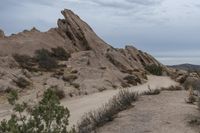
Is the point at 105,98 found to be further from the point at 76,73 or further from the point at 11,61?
the point at 11,61

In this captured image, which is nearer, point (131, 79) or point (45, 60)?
point (45, 60)

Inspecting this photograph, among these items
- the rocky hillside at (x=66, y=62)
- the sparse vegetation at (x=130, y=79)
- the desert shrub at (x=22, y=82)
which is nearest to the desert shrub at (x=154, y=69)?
the rocky hillside at (x=66, y=62)

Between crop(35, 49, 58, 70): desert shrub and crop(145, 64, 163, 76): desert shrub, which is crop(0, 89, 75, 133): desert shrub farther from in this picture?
crop(145, 64, 163, 76): desert shrub

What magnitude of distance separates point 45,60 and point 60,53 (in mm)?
3012

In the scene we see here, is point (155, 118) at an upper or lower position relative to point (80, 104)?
lower

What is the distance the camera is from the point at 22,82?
24.7 meters

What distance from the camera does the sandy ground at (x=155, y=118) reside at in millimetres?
12812

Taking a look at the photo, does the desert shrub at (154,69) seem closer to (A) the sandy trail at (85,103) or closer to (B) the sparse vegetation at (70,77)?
(B) the sparse vegetation at (70,77)

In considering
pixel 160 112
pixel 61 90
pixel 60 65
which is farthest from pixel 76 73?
pixel 160 112

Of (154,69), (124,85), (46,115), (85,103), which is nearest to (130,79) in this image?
(124,85)

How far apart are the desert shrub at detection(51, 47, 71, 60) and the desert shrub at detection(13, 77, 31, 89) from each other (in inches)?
296

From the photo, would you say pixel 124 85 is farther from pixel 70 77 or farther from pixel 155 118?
pixel 155 118

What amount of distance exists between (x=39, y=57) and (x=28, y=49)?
4.69 feet

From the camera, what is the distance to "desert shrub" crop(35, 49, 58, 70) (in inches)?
1172
